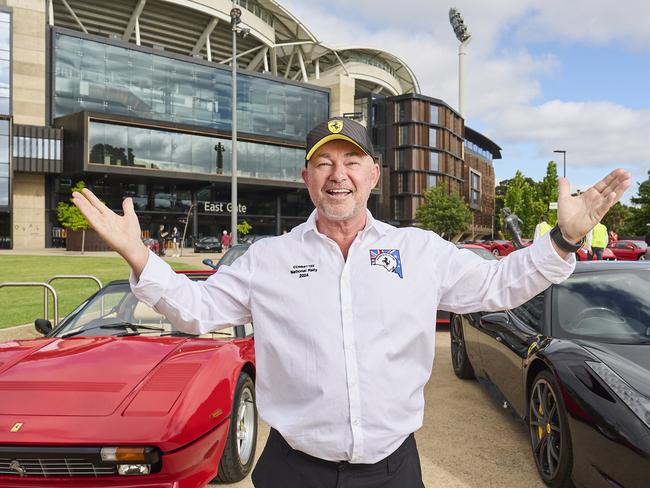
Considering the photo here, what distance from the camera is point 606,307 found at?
4.21m

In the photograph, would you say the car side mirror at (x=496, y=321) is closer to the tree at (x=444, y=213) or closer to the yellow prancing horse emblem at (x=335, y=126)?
the yellow prancing horse emblem at (x=335, y=126)

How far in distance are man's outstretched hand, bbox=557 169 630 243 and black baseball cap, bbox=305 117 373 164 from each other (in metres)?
0.76

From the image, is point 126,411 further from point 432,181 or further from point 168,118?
point 432,181

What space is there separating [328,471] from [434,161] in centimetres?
7345

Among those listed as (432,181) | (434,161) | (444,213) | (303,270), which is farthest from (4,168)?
(303,270)

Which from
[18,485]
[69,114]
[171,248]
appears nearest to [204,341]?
[18,485]

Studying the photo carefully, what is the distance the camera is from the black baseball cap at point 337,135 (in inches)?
82.9

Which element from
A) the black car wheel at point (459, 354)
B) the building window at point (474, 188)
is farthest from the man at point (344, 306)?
the building window at point (474, 188)

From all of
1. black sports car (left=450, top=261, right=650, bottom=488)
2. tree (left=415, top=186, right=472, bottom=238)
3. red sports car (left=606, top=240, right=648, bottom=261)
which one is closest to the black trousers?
black sports car (left=450, top=261, right=650, bottom=488)

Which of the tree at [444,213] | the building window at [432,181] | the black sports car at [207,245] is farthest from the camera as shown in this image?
the building window at [432,181]

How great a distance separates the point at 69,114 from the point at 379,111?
39.4 m

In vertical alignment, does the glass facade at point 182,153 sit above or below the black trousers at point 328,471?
above

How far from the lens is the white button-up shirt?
1.85m

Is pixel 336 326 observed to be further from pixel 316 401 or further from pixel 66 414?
pixel 66 414
